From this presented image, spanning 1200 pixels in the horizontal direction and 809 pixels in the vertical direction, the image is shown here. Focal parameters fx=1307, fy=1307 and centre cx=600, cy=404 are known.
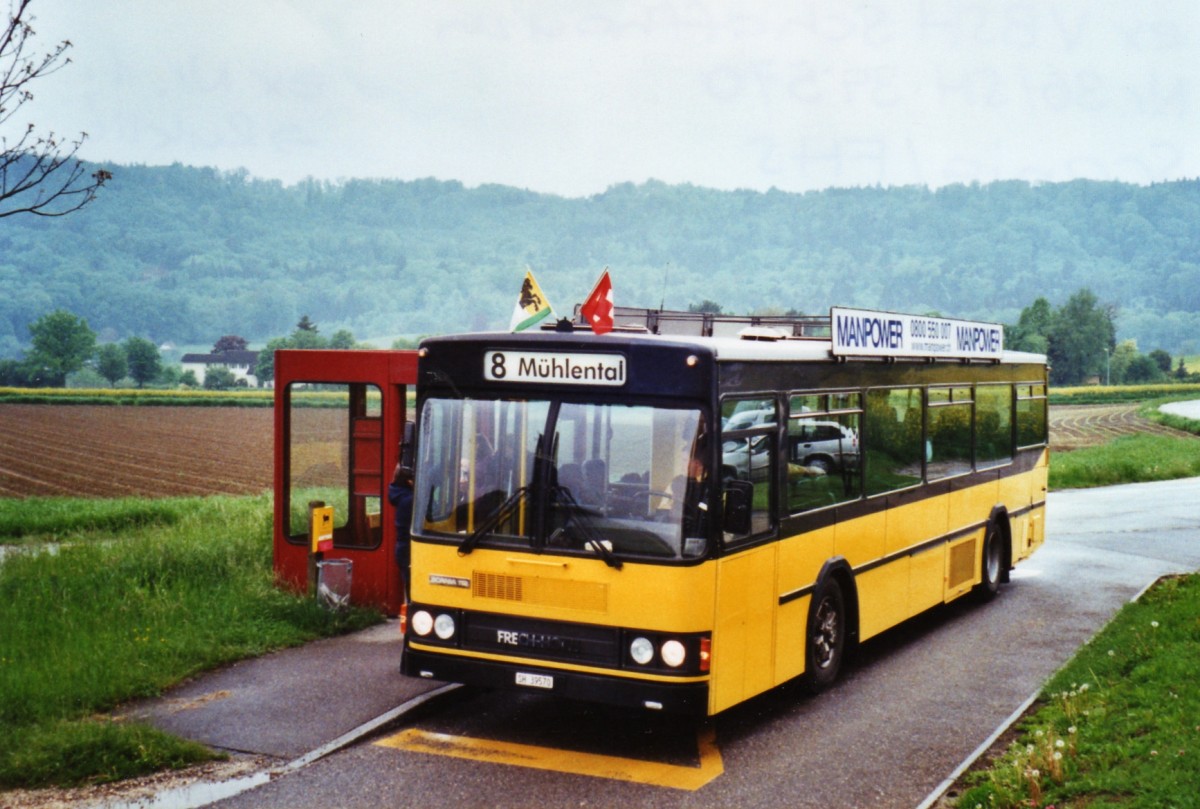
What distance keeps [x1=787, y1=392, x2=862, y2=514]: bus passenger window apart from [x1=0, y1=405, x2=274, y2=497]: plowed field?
29094 millimetres

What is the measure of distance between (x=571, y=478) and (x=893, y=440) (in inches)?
173

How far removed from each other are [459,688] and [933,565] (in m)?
5.15

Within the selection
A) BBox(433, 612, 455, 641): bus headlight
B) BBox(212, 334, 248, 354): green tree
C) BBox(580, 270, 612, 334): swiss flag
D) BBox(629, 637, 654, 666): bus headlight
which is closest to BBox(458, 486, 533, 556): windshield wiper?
BBox(433, 612, 455, 641): bus headlight

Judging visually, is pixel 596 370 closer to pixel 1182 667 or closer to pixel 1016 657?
pixel 1182 667

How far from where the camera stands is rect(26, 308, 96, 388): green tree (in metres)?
110

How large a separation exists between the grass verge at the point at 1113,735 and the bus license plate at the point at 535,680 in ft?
8.39

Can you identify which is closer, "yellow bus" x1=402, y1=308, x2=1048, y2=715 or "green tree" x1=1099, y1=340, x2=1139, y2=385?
"yellow bus" x1=402, y1=308, x2=1048, y2=715

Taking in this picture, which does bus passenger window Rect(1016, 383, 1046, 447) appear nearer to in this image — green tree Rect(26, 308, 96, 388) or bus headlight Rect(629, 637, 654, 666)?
bus headlight Rect(629, 637, 654, 666)

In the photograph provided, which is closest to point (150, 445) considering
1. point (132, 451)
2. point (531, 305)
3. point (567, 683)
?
point (132, 451)

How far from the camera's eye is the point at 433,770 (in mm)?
7895

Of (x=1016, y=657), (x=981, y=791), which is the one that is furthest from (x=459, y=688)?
(x=1016, y=657)

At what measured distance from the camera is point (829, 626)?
33.2ft

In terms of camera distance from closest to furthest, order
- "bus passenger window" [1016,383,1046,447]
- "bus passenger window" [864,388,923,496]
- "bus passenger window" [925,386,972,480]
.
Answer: "bus passenger window" [864,388,923,496] < "bus passenger window" [925,386,972,480] < "bus passenger window" [1016,383,1046,447]

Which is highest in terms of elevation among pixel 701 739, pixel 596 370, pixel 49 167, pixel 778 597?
pixel 49 167
